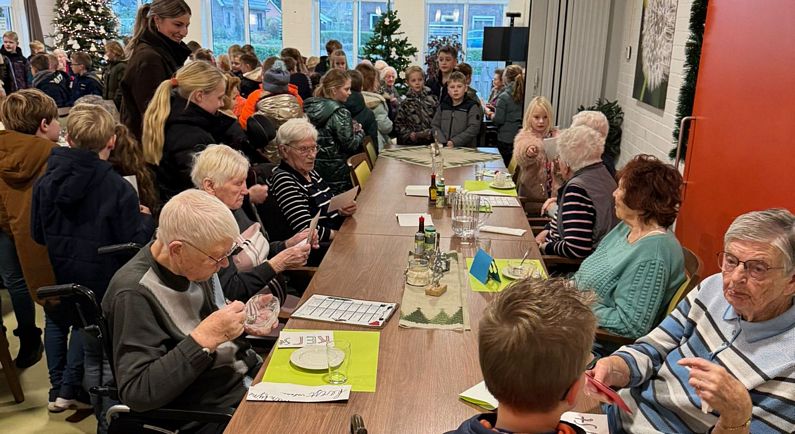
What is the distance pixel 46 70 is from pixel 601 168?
298 inches

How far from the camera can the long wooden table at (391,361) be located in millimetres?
1617

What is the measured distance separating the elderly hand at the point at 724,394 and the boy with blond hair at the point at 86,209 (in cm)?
243

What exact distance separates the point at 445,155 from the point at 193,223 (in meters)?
4.00

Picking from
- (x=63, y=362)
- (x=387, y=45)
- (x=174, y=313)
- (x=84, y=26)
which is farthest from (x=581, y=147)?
(x=84, y=26)

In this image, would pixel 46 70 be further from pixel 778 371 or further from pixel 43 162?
pixel 778 371

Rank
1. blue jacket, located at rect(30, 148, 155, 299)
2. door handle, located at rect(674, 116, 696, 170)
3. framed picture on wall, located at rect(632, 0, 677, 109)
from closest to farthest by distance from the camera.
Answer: blue jacket, located at rect(30, 148, 155, 299) < door handle, located at rect(674, 116, 696, 170) < framed picture on wall, located at rect(632, 0, 677, 109)

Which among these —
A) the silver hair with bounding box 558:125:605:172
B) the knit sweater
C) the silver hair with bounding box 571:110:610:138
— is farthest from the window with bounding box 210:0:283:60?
the knit sweater

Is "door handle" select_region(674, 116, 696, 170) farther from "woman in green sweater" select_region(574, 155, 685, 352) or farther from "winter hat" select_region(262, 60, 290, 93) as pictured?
"winter hat" select_region(262, 60, 290, 93)

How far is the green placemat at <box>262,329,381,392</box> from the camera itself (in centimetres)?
179

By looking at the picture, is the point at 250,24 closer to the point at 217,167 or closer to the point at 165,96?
the point at 165,96

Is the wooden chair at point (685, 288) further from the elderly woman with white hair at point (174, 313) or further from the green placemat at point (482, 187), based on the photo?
the green placemat at point (482, 187)

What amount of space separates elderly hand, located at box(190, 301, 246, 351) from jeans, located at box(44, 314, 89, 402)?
163 centimetres

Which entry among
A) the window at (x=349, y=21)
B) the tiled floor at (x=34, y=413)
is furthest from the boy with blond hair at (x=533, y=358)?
the window at (x=349, y=21)

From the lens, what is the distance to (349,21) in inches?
515
